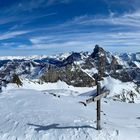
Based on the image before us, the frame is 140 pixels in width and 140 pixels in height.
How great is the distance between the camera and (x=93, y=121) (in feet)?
95.6

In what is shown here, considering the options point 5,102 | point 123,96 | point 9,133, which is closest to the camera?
point 9,133

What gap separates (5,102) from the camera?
141ft

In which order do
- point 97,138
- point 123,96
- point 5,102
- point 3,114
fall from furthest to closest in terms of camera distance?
point 123,96, point 5,102, point 3,114, point 97,138

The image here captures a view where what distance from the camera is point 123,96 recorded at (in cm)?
19912

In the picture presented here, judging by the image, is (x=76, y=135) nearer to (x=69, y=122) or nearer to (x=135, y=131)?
(x=69, y=122)

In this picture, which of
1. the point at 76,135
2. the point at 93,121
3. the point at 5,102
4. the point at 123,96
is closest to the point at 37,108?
the point at 5,102

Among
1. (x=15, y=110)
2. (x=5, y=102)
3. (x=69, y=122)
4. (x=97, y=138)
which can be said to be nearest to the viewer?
(x=97, y=138)

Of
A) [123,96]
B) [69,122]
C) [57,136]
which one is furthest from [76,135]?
[123,96]

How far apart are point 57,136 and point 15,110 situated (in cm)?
1118

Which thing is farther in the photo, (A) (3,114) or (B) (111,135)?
(A) (3,114)

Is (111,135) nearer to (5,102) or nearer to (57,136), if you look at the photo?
(57,136)

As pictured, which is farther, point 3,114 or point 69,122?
point 3,114

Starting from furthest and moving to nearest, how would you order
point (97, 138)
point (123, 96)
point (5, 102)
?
point (123, 96)
point (5, 102)
point (97, 138)

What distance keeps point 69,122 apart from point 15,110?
357 inches
